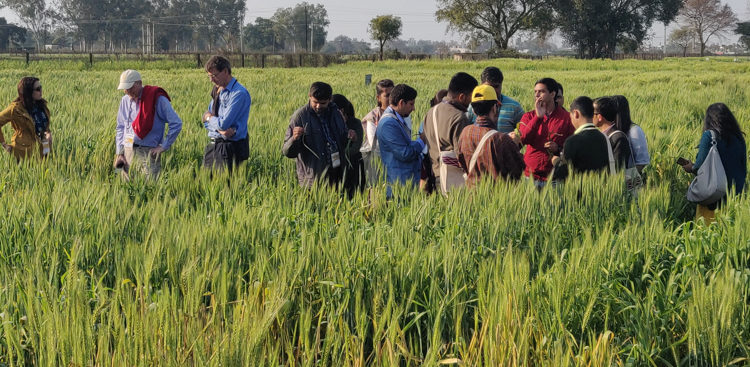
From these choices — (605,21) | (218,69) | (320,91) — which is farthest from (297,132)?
(605,21)

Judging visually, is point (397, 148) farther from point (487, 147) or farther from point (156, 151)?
point (156, 151)

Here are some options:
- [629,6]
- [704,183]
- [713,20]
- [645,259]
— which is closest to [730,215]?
[704,183]

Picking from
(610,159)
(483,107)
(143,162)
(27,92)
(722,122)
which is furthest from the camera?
(27,92)

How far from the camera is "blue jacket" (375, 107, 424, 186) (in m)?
5.23

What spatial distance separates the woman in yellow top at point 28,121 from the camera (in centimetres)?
596

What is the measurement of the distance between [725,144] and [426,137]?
7.10ft

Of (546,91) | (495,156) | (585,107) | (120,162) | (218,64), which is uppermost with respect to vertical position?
(218,64)

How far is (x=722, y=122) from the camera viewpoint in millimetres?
5082

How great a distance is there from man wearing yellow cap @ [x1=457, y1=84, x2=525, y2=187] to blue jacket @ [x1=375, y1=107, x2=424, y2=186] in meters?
0.59

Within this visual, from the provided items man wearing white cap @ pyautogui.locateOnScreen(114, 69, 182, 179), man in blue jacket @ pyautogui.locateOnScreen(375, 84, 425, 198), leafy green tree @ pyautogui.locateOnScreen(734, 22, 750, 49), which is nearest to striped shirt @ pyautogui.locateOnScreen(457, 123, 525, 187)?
man in blue jacket @ pyautogui.locateOnScreen(375, 84, 425, 198)

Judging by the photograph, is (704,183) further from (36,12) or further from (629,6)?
(36,12)

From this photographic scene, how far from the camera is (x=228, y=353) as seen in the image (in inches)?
79.2

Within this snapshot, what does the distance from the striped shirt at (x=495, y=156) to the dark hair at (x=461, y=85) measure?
56 centimetres

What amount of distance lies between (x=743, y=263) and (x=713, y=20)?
112 meters
